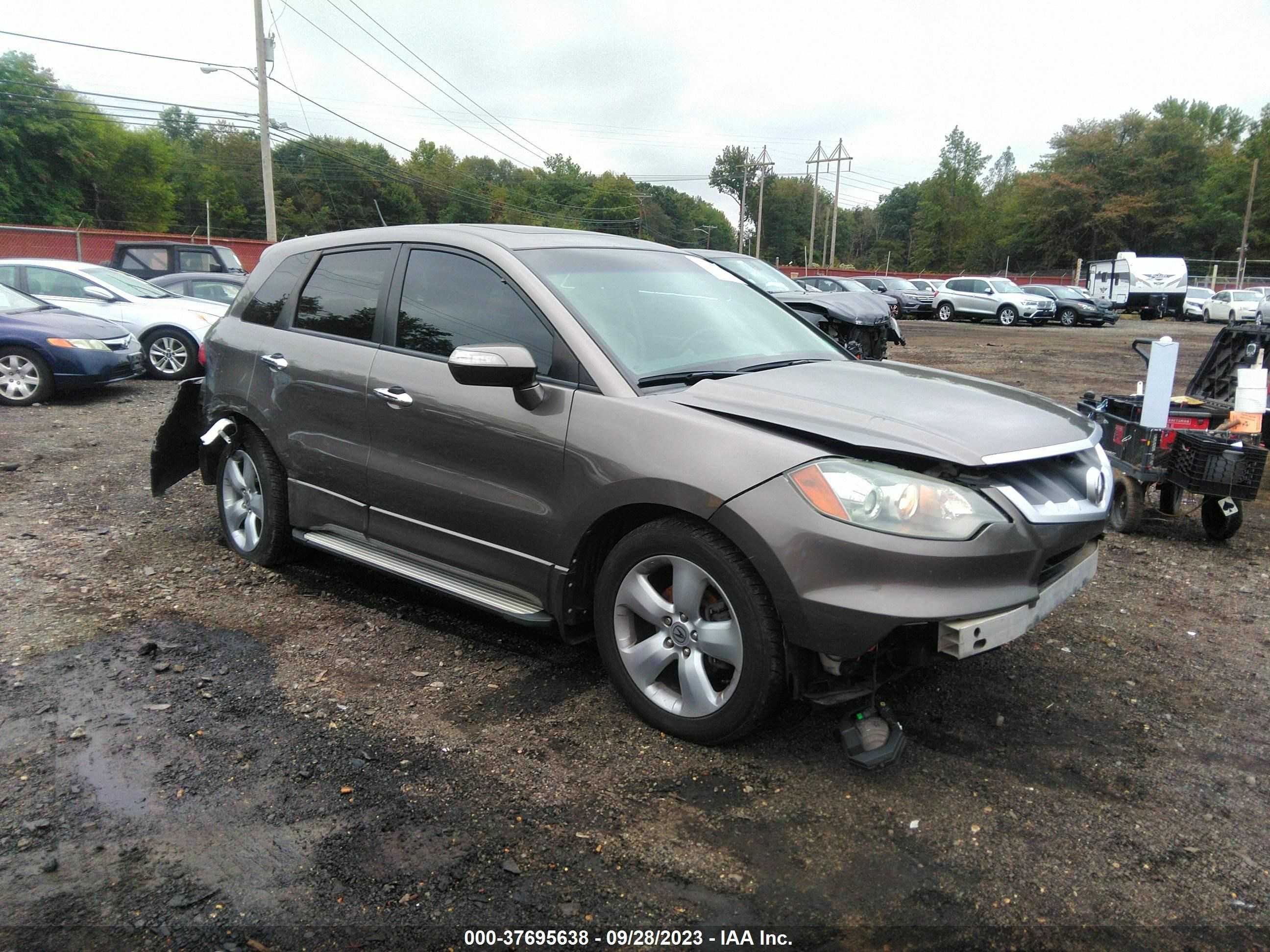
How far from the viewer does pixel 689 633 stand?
3.08 m

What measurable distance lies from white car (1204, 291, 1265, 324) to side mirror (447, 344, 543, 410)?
110ft

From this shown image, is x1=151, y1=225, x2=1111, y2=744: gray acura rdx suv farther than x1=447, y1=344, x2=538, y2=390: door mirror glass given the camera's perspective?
No

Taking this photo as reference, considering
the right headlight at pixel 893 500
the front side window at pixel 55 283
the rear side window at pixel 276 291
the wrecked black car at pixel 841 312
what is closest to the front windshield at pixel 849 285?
the wrecked black car at pixel 841 312

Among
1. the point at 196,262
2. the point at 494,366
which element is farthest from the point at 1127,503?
the point at 196,262

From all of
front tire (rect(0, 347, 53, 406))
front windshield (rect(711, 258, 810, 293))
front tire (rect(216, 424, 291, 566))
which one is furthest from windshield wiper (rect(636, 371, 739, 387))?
front tire (rect(0, 347, 53, 406))

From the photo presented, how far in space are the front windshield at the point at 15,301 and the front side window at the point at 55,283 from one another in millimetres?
1096

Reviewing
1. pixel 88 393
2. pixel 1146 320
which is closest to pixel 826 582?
pixel 88 393

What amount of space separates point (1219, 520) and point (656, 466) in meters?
4.54

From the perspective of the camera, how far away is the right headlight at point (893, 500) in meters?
2.76

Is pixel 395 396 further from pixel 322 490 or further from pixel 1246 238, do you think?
pixel 1246 238

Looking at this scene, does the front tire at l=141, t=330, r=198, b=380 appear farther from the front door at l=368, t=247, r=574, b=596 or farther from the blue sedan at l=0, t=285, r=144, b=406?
the front door at l=368, t=247, r=574, b=596

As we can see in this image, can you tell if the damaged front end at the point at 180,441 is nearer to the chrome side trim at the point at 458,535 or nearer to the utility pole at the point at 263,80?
the chrome side trim at the point at 458,535

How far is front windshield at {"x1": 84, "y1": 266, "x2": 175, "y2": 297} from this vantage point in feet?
40.9

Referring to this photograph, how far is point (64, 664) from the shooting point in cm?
379
